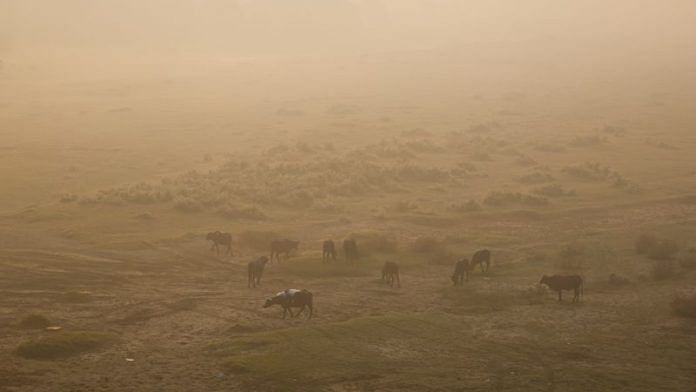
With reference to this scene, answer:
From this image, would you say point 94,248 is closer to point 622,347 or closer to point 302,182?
point 302,182

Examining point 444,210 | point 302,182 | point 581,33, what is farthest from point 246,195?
point 581,33

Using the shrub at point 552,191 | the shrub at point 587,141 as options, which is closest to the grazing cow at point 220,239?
the shrub at point 552,191

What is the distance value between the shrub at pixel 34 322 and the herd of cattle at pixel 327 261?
7040mm

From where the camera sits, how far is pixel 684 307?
27.8 meters

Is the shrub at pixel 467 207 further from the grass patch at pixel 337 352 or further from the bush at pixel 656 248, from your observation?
the grass patch at pixel 337 352

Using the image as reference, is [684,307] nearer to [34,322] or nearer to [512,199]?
[34,322]

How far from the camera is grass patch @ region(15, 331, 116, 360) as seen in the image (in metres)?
22.2

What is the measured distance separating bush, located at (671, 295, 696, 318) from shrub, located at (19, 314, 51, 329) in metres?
21.1

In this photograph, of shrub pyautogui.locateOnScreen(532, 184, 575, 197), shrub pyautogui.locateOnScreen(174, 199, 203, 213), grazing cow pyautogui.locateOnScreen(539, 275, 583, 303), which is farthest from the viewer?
shrub pyautogui.locateOnScreen(532, 184, 575, 197)

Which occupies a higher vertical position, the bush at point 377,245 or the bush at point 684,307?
the bush at point 377,245

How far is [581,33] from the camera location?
170875 mm

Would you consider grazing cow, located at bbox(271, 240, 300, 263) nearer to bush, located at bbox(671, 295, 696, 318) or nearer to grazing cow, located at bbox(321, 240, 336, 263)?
grazing cow, located at bbox(321, 240, 336, 263)

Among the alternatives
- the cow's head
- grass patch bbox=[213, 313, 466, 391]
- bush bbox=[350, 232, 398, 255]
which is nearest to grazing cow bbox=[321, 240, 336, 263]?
bush bbox=[350, 232, 398, 255]

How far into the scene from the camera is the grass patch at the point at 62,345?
22156 mm
